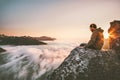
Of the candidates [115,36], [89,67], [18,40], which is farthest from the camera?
[18,40]

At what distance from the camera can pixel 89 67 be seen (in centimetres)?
535

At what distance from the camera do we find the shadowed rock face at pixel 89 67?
531cm

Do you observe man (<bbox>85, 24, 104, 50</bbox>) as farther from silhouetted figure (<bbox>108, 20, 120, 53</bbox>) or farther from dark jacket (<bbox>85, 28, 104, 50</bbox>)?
silhouetted figure (<bbox>108, 20, 120, 53</bbox>)

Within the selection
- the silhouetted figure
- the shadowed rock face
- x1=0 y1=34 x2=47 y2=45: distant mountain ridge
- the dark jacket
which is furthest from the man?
x1=0 y1=34 x2=47 y2=45: distant mountain ridge

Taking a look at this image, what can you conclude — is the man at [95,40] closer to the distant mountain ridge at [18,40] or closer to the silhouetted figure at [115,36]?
the silhouetted figure at [115,36]

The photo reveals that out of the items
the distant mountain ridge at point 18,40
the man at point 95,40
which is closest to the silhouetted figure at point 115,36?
the man at point 95,40

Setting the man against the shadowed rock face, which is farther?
the man

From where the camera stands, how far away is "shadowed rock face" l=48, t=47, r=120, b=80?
5309mm

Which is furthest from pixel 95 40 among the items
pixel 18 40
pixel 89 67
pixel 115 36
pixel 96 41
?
pixel 18 40

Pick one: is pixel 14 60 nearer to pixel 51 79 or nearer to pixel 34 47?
pixel 34 47

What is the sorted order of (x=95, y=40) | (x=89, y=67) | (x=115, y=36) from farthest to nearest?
(x=115, y=36) → (x=95, y=40) → (x=89, y=67)

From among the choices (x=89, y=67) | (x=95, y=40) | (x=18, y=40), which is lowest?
(x=89, y=67)

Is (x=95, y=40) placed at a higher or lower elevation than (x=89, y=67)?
higher

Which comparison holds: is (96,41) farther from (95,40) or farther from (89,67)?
(89,67)
